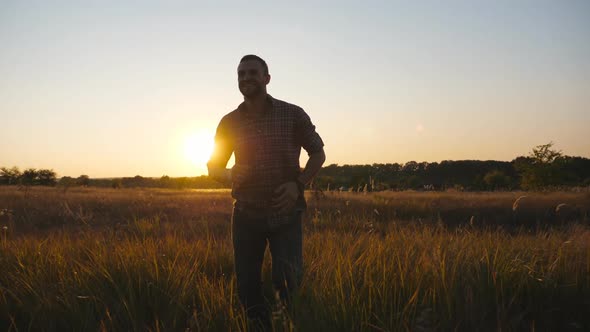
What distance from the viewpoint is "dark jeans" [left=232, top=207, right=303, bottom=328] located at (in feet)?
8.92

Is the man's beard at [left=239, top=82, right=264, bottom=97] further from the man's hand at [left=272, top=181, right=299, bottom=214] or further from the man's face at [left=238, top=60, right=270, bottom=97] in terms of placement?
the man's hand at [left=272, top=181, right=299, bottom=214]

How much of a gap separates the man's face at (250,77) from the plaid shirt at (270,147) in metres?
0.17

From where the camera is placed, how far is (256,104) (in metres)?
2.99

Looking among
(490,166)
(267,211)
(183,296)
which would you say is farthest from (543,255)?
(490,166)

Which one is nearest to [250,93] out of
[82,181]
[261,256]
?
[261,256]

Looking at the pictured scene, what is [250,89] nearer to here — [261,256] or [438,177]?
[261,256]

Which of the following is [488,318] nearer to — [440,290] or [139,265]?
[440,290]

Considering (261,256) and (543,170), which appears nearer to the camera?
(261,256)

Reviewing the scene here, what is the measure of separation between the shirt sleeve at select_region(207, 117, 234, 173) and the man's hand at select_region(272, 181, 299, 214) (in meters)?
0.69

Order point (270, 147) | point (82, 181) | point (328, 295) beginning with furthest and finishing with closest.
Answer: point (82, 181) → point (270, 147) → point (328, 295)

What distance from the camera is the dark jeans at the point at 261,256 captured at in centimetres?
272

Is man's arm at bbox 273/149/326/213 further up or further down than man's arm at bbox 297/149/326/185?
further down

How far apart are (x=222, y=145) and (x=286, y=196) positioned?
837 millimetres

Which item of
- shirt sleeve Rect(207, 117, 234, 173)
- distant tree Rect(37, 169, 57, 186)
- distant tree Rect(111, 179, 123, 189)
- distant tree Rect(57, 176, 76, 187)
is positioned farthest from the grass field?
distant tree Rect(37, 169, 57, 186)
